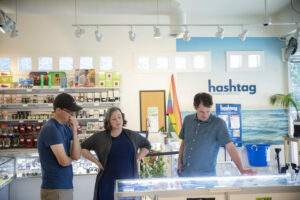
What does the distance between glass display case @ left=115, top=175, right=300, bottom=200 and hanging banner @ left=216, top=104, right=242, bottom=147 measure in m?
5.10

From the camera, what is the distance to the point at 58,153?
88.9 inches

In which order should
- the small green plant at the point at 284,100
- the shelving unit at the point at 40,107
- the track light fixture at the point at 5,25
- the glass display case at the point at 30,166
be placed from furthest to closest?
the small green plant at the point at 284,100 → the shelving unit at the point at 40,107 → the glass display case at the point at 30,166 → the track light fixture at the point at 5,25

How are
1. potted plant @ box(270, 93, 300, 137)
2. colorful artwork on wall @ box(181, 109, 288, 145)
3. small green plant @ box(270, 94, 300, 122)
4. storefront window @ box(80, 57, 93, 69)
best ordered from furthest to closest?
colorful artwork on wall @ box(181, 109, 288, 145)
storefront window @ box(80, 57, 93, 69)
small green plant @ box(270, 94, 300, 122)
potted plant @ box(270, 93, 300, 137)

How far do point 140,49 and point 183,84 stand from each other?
1.54 m

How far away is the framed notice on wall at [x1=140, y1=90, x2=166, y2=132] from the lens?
24.4 feet

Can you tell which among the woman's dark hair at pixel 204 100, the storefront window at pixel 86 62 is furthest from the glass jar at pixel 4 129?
the woman's dark hair at pixel 204 100

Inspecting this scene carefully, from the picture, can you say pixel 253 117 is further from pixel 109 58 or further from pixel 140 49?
pixel 109 58

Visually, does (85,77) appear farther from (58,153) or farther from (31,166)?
(58,153)

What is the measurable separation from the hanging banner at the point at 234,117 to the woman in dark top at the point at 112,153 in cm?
488

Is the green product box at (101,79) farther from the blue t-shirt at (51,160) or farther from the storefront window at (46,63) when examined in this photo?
the blue t-shirt at (51,160)

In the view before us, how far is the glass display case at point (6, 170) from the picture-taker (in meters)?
4.50

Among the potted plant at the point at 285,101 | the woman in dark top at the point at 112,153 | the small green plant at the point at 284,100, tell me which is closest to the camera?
the woman in dark top at the point at 112,153

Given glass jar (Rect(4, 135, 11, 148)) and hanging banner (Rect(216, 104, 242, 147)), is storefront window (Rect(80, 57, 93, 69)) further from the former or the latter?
hanging banner (Rect(216, 104, 242, 147))

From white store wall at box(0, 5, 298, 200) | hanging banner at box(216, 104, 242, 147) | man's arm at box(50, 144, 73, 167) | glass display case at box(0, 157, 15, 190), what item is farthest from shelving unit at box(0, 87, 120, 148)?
man's arm at box(50, 144, 73, 167)
